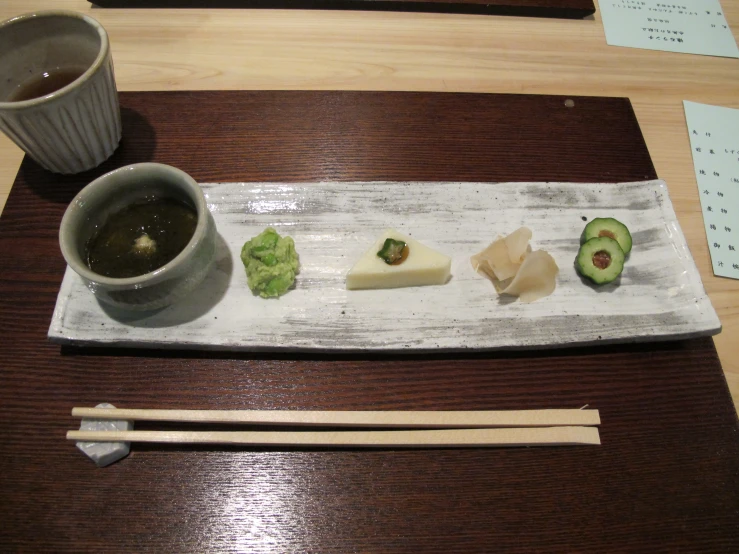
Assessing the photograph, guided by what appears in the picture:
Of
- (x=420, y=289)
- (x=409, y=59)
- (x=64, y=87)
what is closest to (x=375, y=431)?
(x=420, y=289)

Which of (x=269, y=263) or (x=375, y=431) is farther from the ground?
(x=269, y=263)

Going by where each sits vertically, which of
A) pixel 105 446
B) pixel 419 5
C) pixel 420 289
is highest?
pixel 419 5

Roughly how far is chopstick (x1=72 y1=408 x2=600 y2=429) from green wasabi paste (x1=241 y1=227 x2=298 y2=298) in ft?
1.46

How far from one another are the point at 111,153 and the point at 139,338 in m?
0.98

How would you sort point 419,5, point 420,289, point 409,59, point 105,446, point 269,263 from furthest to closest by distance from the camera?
point 419,5, point 409,59, point 420,289, point 269,263, point 105,446

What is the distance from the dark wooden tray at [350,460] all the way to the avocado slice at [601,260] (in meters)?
0.30

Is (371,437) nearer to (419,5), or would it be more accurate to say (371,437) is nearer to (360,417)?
(360,417)

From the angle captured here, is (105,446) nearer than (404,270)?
Yes

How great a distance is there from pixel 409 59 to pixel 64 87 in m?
1.73

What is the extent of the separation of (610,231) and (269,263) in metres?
Answer: 1.35

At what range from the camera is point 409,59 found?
2752 millimetres

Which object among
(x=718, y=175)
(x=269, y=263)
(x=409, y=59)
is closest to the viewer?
(x=269, y=263)

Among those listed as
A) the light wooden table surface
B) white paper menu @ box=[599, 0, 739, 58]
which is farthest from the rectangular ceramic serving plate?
white paper menu @ box=[599, 0, 739, 58]

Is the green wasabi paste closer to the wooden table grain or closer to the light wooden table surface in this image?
the wooden table grain
